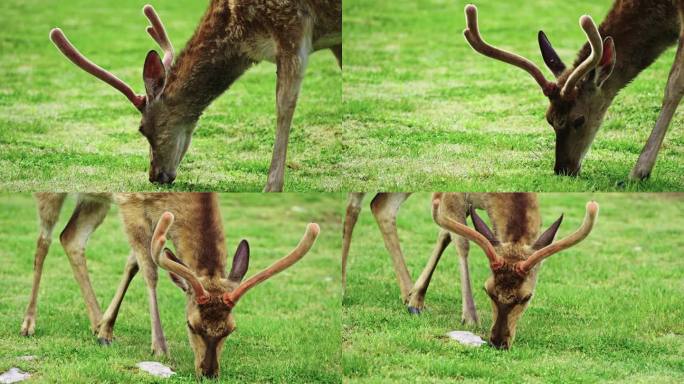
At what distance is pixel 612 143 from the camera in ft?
34.4

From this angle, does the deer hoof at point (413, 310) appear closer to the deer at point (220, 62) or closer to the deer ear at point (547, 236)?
the deer ear at point (547, 236)

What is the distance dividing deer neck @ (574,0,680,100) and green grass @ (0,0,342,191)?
2598mm

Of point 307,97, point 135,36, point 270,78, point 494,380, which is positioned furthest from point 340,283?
point 135,36

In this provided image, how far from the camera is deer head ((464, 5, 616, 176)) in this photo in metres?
9.02

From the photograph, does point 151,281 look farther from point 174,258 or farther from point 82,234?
point 82,234

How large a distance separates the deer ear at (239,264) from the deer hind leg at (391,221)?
59.5 inches

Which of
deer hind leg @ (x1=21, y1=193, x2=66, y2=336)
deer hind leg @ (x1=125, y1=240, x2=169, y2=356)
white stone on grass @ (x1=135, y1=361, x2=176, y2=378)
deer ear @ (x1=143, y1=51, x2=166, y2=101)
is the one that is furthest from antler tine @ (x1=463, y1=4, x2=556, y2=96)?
deer hind leg @ (x1=21, y1=193, x2=66, y2=336)

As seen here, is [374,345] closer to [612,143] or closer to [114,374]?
[114,374]

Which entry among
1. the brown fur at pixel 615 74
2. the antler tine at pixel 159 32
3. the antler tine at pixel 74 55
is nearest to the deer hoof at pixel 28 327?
the antler tine at pixel 74 55

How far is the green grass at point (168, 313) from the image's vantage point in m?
8.53

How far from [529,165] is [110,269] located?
3628mm

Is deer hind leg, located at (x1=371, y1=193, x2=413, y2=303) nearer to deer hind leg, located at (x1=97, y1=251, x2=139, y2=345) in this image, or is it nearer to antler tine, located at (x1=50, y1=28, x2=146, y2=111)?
deer hind leg, located at (x1=97, y1=251, x2=139, y2=345)

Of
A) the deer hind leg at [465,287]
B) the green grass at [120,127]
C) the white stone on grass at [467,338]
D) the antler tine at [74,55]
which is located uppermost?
the antler tine at [74,55]

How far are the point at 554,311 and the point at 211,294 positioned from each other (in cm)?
263
